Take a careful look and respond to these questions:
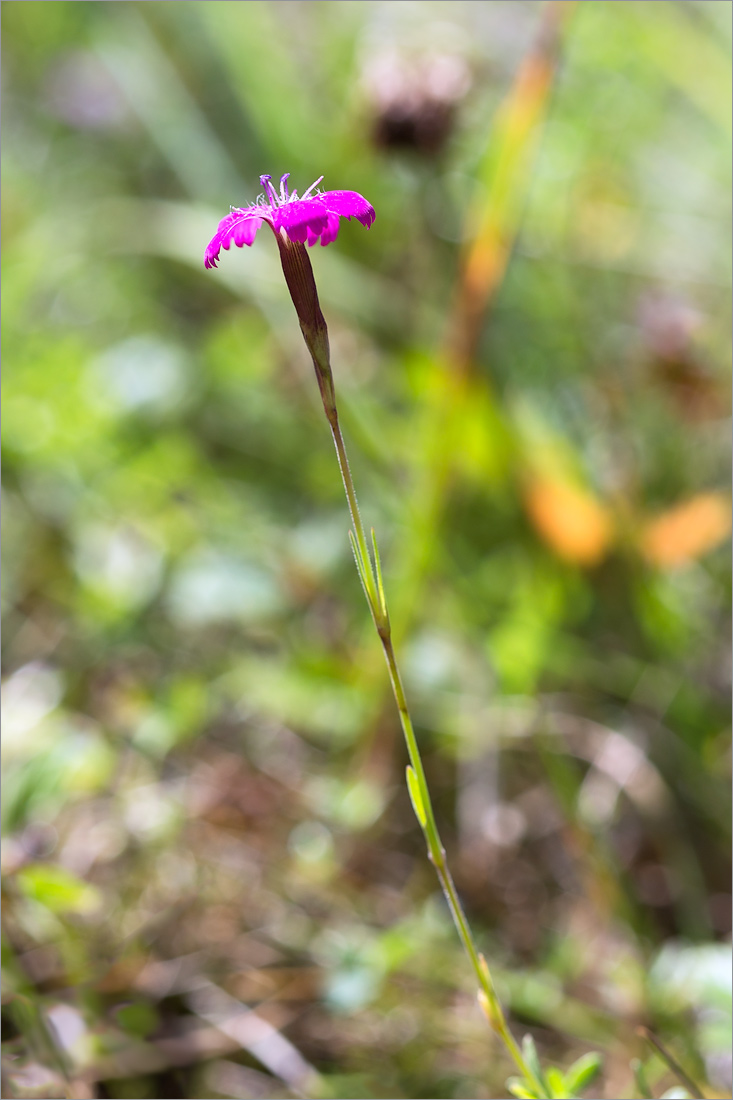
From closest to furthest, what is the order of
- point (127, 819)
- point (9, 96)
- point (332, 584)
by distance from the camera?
point (127, 819)
point (332, 584)
point (9, 96)

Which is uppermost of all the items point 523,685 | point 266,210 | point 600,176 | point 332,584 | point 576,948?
point 600,176

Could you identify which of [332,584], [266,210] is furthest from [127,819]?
[266,210]

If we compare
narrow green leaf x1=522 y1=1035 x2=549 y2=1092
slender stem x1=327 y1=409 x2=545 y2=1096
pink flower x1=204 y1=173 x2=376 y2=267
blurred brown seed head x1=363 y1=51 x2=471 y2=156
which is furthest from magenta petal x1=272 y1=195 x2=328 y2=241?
blurred brown seed head x1=363 y1=51 x2=471 y2=156

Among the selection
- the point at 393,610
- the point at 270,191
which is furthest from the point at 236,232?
the point at 393,610

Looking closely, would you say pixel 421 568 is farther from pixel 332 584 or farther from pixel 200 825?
pixel 200 825

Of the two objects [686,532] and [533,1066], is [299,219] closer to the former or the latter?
[533,1066]

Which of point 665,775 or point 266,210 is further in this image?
point 665,775

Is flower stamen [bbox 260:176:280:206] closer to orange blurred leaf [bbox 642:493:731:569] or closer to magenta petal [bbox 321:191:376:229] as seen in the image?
magenta petal [bbox 321:191:376:229]

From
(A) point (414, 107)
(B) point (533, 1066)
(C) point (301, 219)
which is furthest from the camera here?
(A) point (414, 107)
